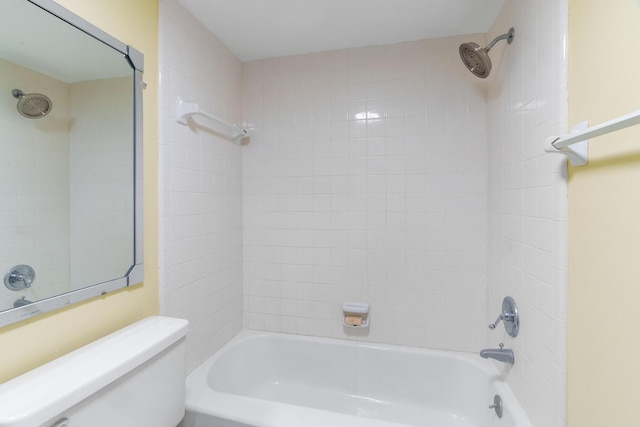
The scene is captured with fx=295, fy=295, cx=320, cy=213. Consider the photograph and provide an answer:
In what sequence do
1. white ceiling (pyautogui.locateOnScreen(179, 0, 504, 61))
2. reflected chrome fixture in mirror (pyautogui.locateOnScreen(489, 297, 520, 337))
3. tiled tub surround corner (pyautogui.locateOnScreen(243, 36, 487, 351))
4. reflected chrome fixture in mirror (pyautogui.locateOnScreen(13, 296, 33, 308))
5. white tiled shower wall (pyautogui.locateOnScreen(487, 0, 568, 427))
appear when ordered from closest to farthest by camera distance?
reflected chrome fixture in mirror (pyautogui.locateOnScreen(13, 296, 33, 308)), white tiled shower wall (pyautogui.locateOnScreen(487, 0, 568, 427)), reflected chrome fixture in mirror (pyautogui.locateOnScreen(489, 297, 520, 337)), white ceiling (pyautogui.locateOnScreen(179, 0, 504, 61)), tiled tub surround corner (pyautogui.locateOnScreen(243, 36, 487, 351))

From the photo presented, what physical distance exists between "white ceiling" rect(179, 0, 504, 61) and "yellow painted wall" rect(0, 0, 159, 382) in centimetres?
37

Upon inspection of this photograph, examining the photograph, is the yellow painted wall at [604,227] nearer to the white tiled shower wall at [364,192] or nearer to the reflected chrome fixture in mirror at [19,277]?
the white tiled shower wall at [364,192]

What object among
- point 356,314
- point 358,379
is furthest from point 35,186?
point 358,379

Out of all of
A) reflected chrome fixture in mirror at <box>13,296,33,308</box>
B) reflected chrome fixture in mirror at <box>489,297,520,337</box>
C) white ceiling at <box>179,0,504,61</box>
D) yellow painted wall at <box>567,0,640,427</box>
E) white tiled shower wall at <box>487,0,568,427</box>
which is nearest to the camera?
yellow painted wall at <box>567,0,640,427</box>

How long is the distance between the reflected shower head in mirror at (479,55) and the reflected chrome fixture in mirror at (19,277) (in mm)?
1889

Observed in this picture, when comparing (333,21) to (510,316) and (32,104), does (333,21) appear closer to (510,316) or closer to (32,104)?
(32,104)

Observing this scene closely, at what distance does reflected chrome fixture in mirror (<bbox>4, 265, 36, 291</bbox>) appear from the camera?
85 centimetres

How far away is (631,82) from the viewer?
2.30ft

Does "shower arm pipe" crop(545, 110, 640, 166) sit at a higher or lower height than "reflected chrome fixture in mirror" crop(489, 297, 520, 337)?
higher

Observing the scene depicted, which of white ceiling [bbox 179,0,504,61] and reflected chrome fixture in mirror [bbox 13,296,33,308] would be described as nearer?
reflected chrome fixture in mirror [bbox 13,296,33,308]

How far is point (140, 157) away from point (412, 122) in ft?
4.88

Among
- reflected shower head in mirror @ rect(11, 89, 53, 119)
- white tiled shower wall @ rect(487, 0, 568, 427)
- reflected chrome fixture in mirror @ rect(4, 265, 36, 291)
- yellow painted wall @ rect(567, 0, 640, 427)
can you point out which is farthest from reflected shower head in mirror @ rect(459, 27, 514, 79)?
reflected chrome fixture in mirror @ rect(4, 265, 36, 291)

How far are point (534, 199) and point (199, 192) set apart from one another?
156 centimetres

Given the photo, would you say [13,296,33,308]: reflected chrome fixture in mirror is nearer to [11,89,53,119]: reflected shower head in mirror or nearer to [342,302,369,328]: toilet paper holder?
[11,89,53,119]: reflected shower head in mirror
